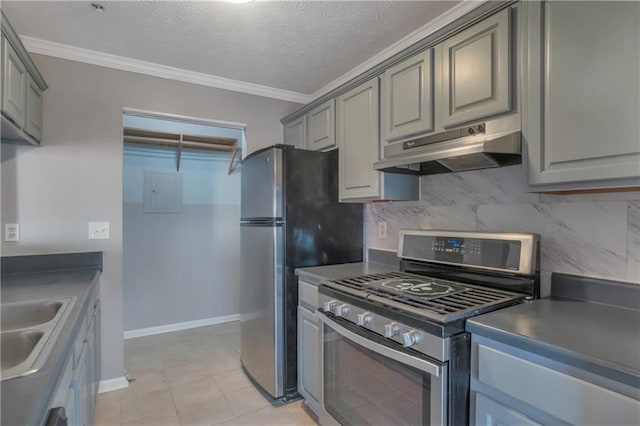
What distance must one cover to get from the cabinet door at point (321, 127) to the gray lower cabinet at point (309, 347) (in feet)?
3.48

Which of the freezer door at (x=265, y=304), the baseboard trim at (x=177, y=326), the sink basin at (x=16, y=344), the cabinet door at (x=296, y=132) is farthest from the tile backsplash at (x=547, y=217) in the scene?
the baseboard trim at (x=177, y=326)

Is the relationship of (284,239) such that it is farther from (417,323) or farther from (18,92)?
(18,92)

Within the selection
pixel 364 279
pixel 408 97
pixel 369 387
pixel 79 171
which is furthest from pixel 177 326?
pixel 408 97

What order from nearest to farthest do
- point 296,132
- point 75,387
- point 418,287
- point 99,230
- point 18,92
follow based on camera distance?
point 75,387, point 418,287, point 18,92, point 99,230, point 296,132

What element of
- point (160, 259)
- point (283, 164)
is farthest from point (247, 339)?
point (160, 259)

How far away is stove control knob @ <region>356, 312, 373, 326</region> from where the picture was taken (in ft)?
4.73

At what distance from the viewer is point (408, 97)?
1787mm

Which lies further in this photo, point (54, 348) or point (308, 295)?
point (308, 295)

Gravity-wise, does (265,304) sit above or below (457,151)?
below

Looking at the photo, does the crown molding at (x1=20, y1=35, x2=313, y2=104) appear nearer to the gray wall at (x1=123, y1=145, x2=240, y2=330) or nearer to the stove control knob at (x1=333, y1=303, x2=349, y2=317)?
the gray wall at (x1=123, y1=145, x2=240, y2=330)

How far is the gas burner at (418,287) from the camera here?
4.88ft

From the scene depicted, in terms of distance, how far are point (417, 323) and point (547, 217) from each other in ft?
2.66

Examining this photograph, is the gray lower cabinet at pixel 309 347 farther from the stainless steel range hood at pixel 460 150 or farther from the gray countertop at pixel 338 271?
the stainless steel range hood at pixel 460 150

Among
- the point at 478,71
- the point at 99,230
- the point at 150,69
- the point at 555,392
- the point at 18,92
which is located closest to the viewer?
the point at 555,392
